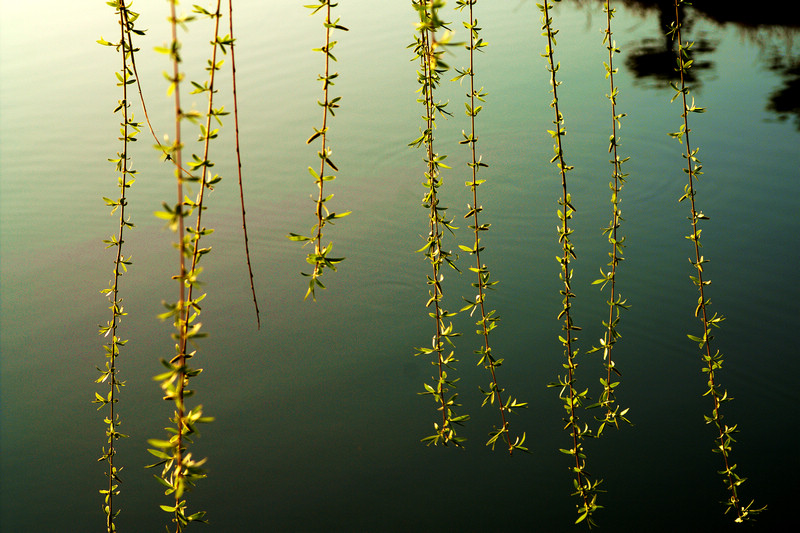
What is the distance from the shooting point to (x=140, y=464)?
2.02m

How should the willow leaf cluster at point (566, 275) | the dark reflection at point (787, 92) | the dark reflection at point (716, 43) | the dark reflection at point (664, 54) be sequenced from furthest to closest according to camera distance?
1. the dark reflection at point (664, 54)
2. the dark reflection at point (716, 43)
3. the dark reflection at point (787, 92)
4. the willow leaf cluster at point (566, 275)

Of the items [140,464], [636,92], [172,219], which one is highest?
[172,219]

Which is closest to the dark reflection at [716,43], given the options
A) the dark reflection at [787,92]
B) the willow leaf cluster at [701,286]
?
the dark reflection at [787,92]

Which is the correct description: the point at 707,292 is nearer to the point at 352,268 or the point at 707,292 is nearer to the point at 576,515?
the point at 576,515

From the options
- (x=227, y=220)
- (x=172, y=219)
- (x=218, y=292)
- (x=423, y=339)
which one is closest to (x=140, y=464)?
(x=218, y=292)

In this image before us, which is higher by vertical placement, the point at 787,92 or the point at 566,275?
the point at 566,275

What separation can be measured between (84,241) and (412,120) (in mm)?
1466

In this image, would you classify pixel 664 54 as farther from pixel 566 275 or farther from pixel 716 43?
pixel 566 275

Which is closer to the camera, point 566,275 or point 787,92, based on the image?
point 566,275

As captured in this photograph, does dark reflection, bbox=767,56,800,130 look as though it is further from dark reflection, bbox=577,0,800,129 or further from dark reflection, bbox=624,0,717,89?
dark reflection, bbox=624,0,717,89

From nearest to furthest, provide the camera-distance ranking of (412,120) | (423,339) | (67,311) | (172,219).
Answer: (172,219) → (423,339) → (67,311) → (412,120)

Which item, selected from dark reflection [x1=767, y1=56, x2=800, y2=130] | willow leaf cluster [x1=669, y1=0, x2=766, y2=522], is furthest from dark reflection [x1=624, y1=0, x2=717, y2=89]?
willow leaf cluster [x1=669, y1=0, x2=766, y2=522]

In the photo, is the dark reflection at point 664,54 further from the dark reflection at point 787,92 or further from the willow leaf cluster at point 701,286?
the willow leaf cluster at point 701,286

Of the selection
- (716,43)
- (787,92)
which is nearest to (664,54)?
(716,43)
